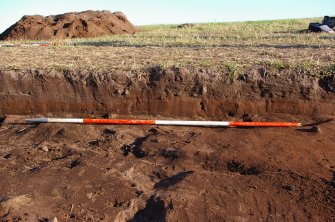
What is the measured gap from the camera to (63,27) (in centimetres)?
1920

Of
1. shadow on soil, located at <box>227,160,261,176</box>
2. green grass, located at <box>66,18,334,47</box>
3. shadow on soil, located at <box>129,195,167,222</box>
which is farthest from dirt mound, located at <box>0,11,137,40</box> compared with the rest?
shadow on soil, located at <box>129,195,167,222</box>

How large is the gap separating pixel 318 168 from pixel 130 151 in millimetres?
2153

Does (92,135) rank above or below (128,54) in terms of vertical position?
below

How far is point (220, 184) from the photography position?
12.7 feet

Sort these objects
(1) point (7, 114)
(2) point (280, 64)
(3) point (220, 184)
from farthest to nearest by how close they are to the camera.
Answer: (1) point (7, 114) < (2) point (280, 64) < (3) point (220, 184)

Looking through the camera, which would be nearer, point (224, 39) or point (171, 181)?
point (171, 181)

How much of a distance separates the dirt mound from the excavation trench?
39.4 feet

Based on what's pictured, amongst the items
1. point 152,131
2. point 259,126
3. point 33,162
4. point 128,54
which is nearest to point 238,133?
point 259,126

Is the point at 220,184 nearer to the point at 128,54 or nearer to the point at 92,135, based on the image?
the point at 92,135

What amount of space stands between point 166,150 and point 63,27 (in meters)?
16.0

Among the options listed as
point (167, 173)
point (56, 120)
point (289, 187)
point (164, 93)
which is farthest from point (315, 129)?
point (56, 120)

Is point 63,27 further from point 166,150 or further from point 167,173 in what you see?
point 167,173

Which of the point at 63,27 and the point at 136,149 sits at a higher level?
the point at 63,27

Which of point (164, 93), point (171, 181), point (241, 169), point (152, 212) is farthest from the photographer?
point (164, 93)
